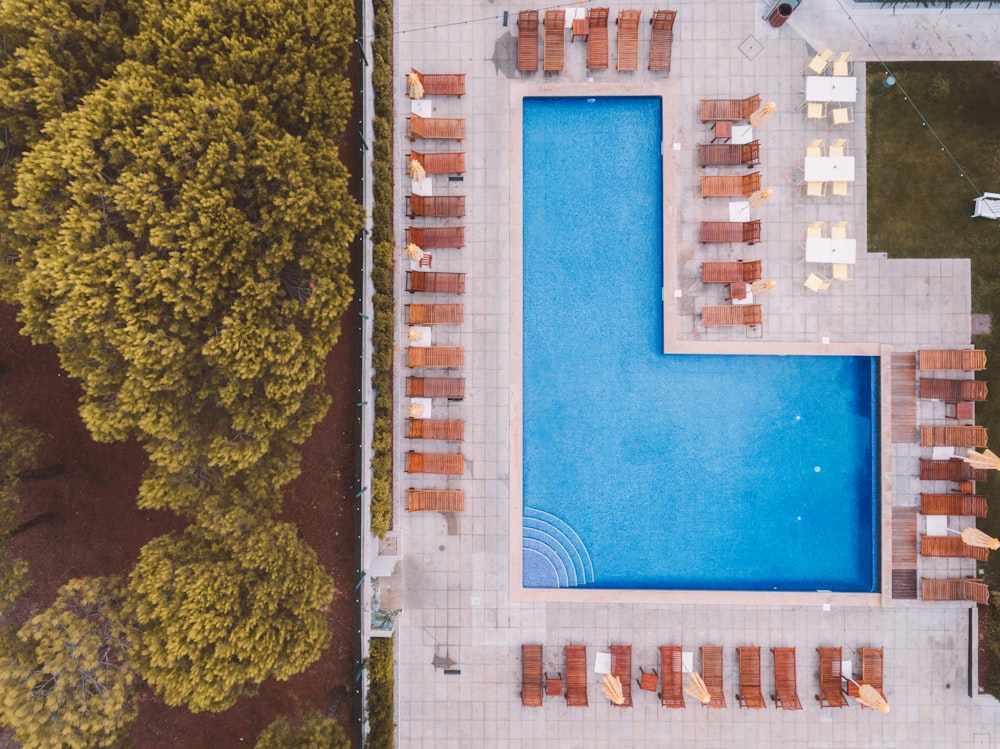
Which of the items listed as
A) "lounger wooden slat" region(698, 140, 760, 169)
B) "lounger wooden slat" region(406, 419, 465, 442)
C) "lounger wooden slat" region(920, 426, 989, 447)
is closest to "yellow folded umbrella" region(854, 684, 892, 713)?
"lounger wooden slat" region(920, 426, 989, 447)

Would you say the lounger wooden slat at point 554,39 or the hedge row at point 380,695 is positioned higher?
the lounger wooden slat at point 554,39

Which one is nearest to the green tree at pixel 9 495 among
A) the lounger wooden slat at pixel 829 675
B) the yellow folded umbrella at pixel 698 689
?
the yellow folded umbrella at pixel 698 689

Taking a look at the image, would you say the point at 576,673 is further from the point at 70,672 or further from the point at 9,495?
the point at 9,495

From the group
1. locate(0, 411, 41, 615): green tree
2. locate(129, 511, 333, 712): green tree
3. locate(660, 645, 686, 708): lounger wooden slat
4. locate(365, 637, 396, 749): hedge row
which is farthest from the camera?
locate(660, 645, 686, 708): lounger wooden slat

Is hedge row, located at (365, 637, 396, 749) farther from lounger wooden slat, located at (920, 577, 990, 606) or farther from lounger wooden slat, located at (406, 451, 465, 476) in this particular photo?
lounger wooden slat, located at (920, 577, 990, 606)

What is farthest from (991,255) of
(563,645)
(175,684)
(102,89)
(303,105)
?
(175,684)

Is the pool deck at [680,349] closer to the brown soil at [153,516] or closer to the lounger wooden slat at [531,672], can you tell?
the lounger wooden slat at [531,672]
